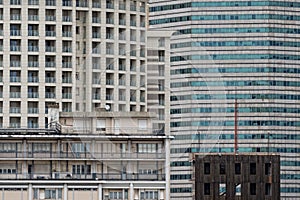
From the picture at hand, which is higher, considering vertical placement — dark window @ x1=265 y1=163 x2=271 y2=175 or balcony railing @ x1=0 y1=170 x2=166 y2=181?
balcony railing @ x1=0 y1=170 x2=166 y2=181

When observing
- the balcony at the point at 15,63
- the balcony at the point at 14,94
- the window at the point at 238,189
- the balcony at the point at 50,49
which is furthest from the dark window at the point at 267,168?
the balcony at the point at 15,63

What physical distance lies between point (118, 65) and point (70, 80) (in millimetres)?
4670

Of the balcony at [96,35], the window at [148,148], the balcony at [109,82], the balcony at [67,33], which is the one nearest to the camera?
the window at [148,148]

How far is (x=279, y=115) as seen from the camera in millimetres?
104688

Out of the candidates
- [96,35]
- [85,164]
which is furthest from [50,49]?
[85,164]

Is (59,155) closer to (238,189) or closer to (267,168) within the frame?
(238,189)

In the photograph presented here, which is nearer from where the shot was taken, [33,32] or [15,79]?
[15,79]

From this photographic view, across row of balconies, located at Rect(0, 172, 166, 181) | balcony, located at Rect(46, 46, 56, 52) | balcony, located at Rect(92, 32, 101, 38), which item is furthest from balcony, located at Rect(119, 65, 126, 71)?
row of balconies, located at Rect(0, 172, 166, 181)

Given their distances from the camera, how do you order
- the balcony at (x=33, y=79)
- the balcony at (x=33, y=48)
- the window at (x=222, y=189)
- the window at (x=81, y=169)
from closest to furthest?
the window at (x=81, y=169)
the window at (x=222, y=189)
the balcony at (x=33, y=79)
the balcony at (x=33, y=48)

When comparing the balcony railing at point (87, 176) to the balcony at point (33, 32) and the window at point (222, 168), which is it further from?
the balcony at point (33, 32)

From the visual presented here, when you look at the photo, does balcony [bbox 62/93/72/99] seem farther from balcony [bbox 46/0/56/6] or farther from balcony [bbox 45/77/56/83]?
balcony [bbox 46/0/56/6]

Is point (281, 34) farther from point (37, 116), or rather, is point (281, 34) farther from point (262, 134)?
point (37, 116)

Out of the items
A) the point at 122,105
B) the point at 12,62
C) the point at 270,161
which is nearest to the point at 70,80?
the point at 12,62

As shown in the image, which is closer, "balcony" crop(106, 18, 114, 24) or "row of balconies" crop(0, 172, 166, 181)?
"row of balconies" crop(0, 172, 166, 181)
